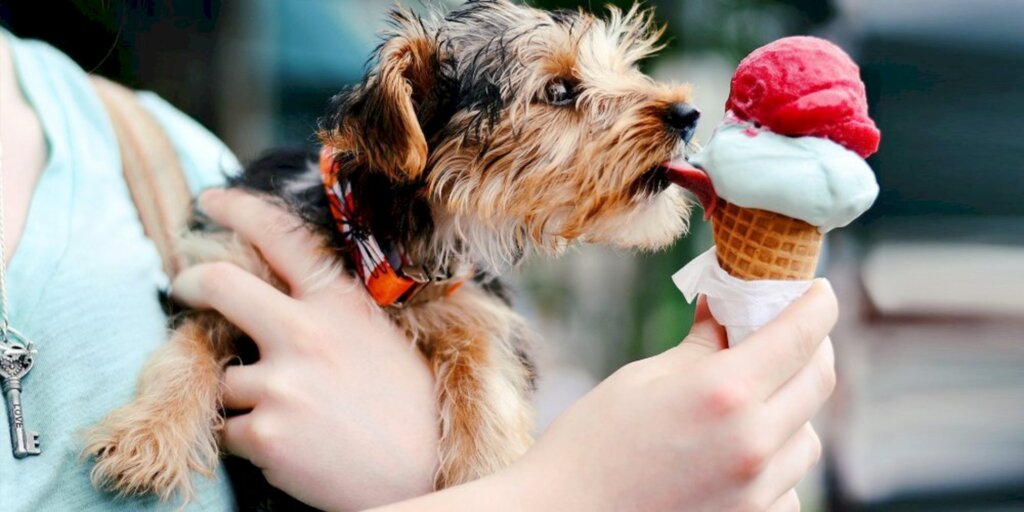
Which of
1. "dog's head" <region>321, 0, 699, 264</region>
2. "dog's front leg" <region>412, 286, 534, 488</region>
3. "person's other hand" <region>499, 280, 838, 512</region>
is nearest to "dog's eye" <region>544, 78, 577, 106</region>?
"dog's head" <region>321, 0, 699, 264</region>

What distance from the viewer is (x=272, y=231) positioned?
1824mm

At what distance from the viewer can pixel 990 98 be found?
2.43m

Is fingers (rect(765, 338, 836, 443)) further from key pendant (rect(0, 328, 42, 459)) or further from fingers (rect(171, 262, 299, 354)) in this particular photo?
key pendant (rect(0, 328, 42, 459))

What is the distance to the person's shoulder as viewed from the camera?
2.08m

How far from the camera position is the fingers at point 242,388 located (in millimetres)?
1528

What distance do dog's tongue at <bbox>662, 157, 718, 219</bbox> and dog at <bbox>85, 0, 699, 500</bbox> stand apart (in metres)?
0.16

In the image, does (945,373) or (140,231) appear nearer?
(140,231)

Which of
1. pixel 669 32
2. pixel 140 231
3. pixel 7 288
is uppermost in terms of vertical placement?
pixel 7 288

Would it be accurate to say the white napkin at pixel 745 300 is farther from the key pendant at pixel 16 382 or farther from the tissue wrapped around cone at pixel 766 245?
the key pendant at pixel 16 382

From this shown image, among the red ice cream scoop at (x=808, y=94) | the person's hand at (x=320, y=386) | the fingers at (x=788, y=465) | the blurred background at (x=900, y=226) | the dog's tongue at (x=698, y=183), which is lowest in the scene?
the blurred background at (x=900, y=226)

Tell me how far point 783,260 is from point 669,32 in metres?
2.89

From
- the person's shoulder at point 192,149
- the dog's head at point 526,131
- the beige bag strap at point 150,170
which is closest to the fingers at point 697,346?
the dog's head at point 526,131

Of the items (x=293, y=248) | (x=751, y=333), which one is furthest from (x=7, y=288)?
(x=751, y=333)

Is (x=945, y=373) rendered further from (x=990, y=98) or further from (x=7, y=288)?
(x=7, y=288)
